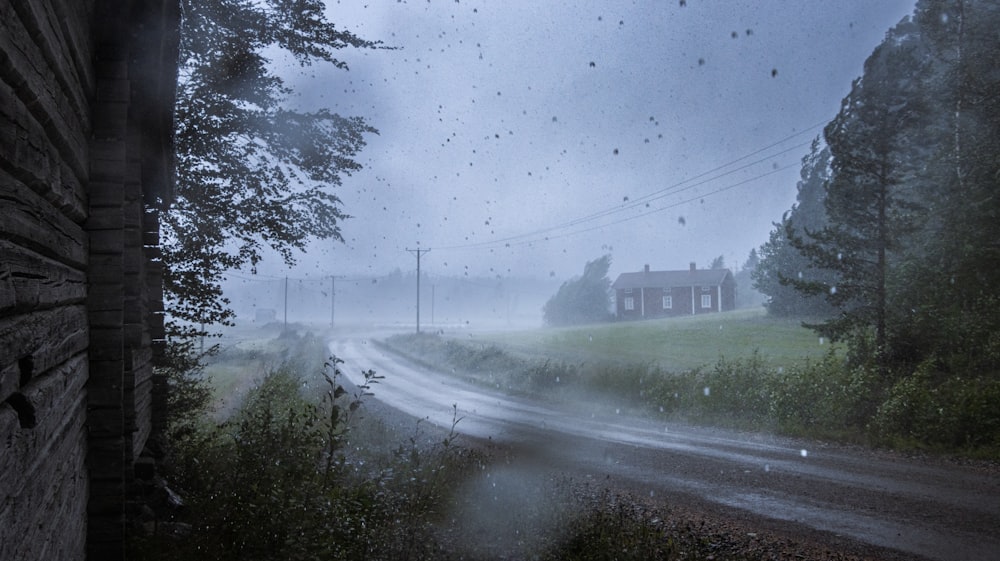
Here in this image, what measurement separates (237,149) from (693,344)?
3131cm

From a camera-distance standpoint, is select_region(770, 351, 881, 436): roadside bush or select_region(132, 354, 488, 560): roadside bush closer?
select_region(132, 354, 488, 560): roadside bush

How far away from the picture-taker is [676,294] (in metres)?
63.4

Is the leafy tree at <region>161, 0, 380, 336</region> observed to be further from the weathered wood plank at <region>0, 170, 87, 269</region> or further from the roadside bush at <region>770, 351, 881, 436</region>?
the roadside bush at <region>770, 351, 881, 436</region>

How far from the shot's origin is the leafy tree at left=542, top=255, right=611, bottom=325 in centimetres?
6444

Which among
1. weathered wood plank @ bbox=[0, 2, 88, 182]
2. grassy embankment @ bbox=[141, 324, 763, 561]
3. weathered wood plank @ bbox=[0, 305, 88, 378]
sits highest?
weathered wood plank @ bbox=[0, 2, 88, 182]

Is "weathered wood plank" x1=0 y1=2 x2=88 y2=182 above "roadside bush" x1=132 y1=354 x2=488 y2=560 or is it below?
above

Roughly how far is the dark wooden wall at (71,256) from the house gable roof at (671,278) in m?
62.9

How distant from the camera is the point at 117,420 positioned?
3949 mm

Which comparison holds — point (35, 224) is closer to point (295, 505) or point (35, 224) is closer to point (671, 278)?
point (295, 505)

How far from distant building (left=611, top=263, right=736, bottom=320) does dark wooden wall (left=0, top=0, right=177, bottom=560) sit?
6214cm

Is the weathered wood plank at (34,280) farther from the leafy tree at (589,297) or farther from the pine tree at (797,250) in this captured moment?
the leafy tree at (589,297)

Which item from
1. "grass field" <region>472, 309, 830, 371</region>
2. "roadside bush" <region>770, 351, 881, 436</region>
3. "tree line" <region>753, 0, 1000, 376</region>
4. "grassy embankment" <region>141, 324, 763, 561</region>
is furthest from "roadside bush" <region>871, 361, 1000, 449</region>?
"grass field" <region>472, 309, 830, 371</region>

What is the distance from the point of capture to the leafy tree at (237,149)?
8.20 m

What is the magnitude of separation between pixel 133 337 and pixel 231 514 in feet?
6.76
